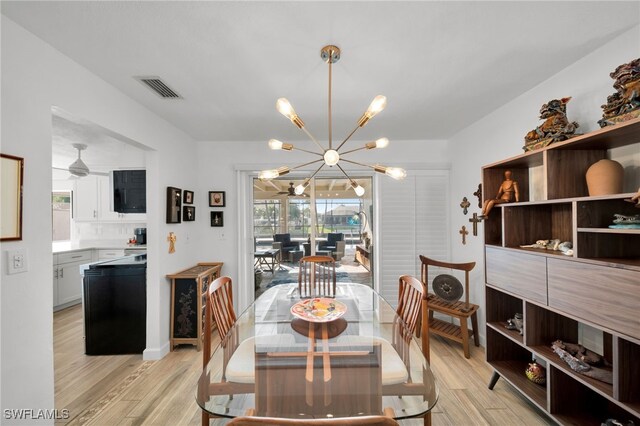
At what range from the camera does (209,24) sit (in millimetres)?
1415

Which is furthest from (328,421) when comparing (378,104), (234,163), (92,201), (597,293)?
(92,201)

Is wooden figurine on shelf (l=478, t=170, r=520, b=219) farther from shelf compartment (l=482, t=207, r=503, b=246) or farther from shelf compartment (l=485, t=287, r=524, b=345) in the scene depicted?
shelf compartment (l=485, t=287, r=524, b=345)

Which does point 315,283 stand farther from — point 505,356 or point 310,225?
point 505,356

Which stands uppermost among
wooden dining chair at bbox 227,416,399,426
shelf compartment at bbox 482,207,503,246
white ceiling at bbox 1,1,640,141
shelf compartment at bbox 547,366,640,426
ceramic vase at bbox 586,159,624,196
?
white ceiling at bbox 1,1,640,141

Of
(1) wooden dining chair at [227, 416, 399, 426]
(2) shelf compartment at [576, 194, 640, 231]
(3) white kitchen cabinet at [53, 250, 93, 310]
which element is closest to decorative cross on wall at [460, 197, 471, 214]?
(2) shelf compartment at [576, 194, 640, 231]

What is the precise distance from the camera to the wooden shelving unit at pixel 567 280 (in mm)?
1284

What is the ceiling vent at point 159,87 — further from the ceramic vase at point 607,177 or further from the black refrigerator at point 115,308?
the ceramic vase at point 607,177

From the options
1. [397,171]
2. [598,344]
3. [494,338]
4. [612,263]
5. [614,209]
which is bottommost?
[494,338]

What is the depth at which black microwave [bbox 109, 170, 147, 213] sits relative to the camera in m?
3.28

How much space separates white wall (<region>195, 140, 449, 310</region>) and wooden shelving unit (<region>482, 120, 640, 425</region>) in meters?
1.49

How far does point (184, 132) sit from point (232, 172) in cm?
74

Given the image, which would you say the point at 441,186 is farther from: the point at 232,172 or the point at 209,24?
the point at 209,24

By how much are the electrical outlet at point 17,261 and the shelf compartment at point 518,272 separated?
300 centimetres

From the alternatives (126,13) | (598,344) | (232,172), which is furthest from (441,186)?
(126,13)
